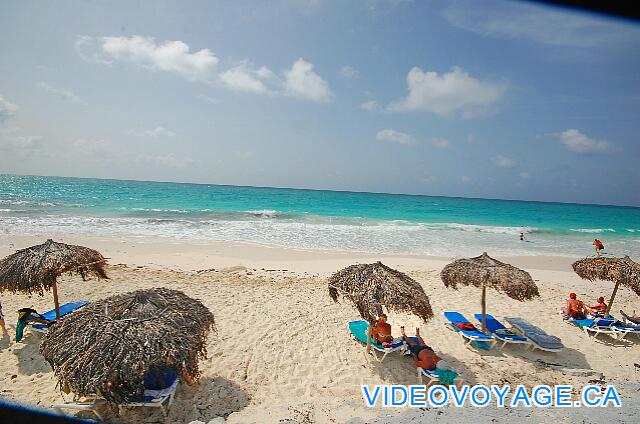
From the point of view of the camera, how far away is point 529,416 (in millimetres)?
3424

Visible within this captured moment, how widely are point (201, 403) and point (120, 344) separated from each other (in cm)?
155

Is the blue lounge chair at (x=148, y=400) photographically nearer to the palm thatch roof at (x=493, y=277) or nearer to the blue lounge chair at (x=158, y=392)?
the blue lounge chair at (x=158, y=392)

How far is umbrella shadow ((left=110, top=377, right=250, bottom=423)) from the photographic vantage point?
186 inches

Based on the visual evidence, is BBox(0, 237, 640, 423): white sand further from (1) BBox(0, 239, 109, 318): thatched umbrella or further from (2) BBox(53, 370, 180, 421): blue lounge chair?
(1) BBox(0, 239, 109, 318): thatched umbrella

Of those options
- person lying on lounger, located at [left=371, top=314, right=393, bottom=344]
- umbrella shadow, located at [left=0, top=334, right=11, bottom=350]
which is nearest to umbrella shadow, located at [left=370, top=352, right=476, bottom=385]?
person lying on lounger, located at [left=371, top=314, right=393, bottom=344]

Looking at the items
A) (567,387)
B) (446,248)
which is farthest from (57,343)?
(446,248)

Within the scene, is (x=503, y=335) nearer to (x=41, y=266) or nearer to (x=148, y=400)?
(x=148, y=400)

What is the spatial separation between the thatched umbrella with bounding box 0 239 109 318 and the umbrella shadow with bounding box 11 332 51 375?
578mm

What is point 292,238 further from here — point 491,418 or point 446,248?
point 491,418

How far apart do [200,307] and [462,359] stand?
510 cm

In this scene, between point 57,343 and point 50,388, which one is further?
point 50,388

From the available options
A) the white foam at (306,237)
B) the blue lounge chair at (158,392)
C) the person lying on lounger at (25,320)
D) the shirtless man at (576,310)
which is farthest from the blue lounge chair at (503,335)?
the white foam at (306,237)

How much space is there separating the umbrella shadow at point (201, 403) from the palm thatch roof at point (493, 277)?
4.92 m

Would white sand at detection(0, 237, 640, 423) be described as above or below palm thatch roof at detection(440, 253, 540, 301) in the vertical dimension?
below
